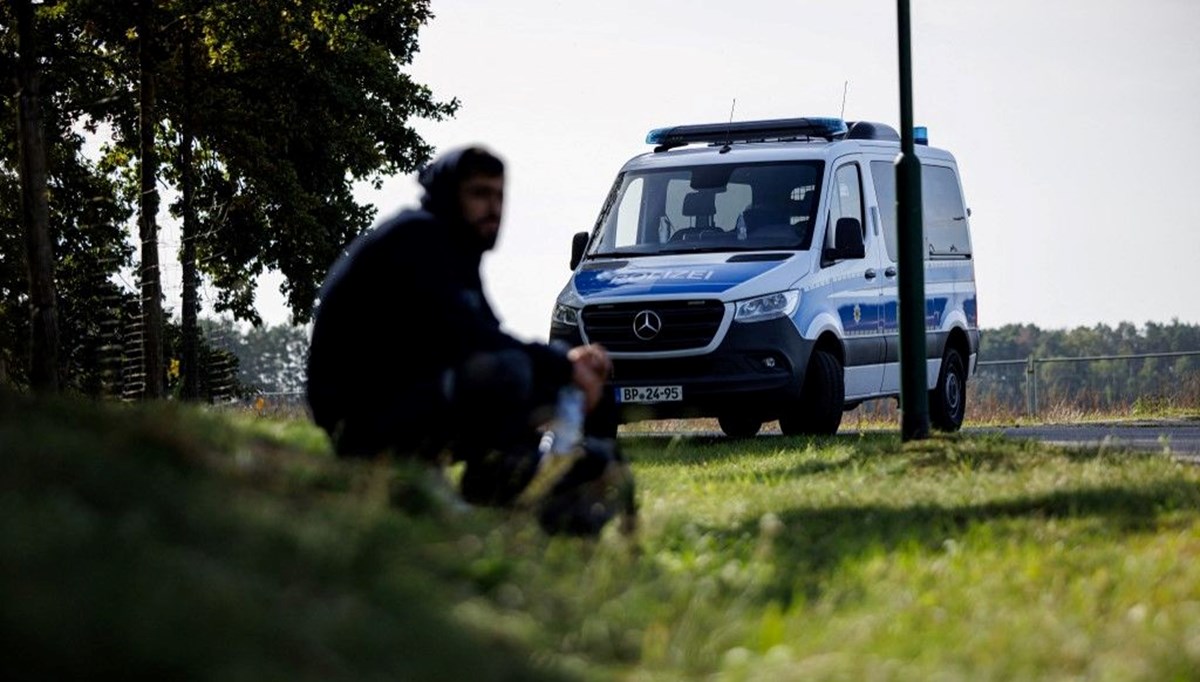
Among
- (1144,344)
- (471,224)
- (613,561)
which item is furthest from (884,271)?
(1144,344)

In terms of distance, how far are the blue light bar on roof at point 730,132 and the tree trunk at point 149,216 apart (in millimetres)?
12584

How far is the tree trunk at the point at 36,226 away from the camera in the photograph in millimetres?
20266

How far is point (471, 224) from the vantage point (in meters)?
7.77

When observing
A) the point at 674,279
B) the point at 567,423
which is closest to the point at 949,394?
the point at 674,279

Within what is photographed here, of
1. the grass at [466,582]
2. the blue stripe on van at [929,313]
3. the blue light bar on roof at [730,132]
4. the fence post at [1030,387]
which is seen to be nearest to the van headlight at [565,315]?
the blue light bar on roof at [730,132]

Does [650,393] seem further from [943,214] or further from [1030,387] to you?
[1030,387]

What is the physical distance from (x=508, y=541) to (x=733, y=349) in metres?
9.82

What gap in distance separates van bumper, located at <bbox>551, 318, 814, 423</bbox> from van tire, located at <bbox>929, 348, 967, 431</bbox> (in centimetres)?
286

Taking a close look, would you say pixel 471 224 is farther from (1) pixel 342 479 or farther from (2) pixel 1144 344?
(2) pixel 1144 344

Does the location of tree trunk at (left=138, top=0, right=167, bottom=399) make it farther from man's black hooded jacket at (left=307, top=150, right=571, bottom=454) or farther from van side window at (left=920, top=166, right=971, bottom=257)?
man's black hooded jacket at (left=307, top=150, right=571, bottom=454)

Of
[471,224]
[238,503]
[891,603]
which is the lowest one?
[891,603]

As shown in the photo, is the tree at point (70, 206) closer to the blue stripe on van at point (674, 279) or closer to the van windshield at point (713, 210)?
the van windshield at point (713, 210)

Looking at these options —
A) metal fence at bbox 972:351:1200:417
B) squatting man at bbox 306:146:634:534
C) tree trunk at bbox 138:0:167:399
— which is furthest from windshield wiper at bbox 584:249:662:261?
tree trunk at bbox 138:0:167:399

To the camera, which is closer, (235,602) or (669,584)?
(235,602)
